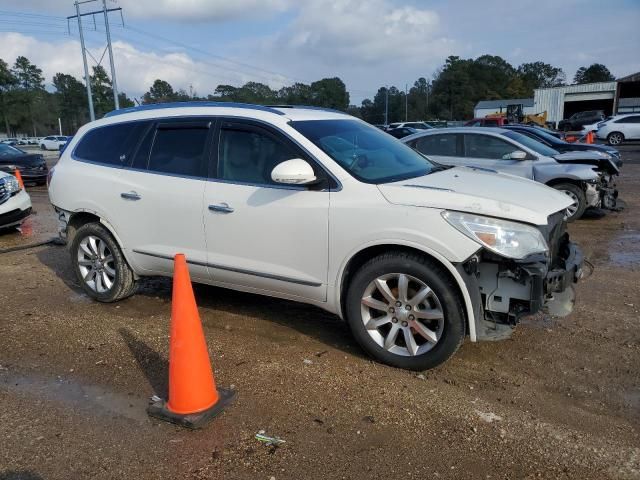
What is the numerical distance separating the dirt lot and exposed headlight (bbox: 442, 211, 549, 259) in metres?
0.93

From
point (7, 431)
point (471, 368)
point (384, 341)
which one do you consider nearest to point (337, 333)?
point (384, 341)

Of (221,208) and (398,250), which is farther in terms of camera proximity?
(221,208)

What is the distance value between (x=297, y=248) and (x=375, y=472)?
1753 mm

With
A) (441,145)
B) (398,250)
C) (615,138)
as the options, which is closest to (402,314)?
(398,250)

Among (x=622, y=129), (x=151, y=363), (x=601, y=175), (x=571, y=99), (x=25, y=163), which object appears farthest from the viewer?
(x=571, y=99)

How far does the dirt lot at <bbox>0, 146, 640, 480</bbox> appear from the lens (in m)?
2.80

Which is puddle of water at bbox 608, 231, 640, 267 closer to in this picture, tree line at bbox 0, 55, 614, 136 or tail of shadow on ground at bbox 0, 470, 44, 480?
tail of shadow on ground at bbox 0, 470, 44, 480

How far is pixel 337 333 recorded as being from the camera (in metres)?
4.49

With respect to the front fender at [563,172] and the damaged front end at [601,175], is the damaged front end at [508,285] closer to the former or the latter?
the front fender at [563,172]

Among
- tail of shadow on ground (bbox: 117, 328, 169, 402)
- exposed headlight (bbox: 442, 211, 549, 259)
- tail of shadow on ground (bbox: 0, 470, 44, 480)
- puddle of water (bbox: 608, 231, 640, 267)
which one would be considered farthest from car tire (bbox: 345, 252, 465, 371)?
puddle of water (bbox: 608, 231, 640, 267)

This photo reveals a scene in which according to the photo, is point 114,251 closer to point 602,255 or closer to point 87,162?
point 87,162

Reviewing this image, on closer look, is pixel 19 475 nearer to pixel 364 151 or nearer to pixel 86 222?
pixel 86 222

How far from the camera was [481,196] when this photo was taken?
355 cm

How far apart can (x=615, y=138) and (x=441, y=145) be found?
2388cm
